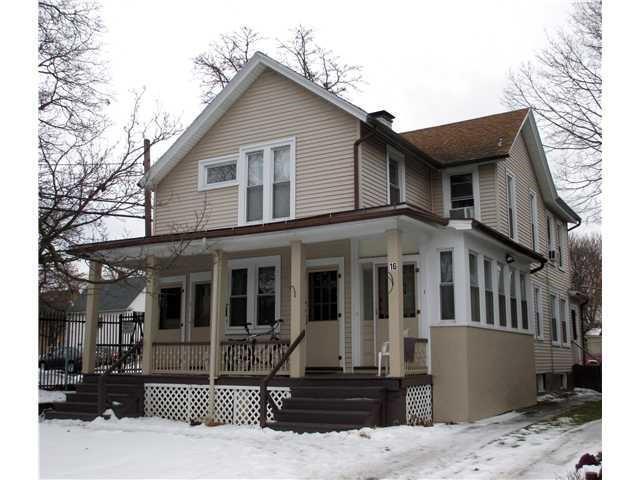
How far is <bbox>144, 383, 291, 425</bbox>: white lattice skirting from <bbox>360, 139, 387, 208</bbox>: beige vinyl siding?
4.21m

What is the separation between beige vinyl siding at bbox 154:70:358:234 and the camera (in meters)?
13.7

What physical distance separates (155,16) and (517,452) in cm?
782

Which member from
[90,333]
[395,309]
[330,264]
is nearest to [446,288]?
[395,309]

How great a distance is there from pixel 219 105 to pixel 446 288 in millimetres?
6644

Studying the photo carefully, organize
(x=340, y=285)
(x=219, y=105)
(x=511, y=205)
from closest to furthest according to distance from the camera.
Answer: (x=340, y=285), (x=219, y=105), (x=511, y=205)

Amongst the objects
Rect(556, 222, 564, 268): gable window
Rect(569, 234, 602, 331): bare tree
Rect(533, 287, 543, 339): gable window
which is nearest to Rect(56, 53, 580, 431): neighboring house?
Rect(533, 287, 543, 339): gable window

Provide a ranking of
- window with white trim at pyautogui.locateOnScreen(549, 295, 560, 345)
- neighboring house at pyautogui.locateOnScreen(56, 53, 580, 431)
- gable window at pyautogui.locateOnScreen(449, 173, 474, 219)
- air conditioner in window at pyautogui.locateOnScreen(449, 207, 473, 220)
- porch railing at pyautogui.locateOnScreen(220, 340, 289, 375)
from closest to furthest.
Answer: neighboring house at pyautogui.locateOnScreen(56, 53, 580, 431) → porch railing at pyautogui.locateOnScreen(220, 340, 289, 375) → air conditioner in window at pyautogui.locateOnScreen(449, 207, 473, 220) → gable window at pyautogui.locateOnScreen(449, 173, 474, 219) → window with white trim at pyautogui.locateOnScreen(549, 295, 560, 345)

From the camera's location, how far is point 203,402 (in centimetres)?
1292

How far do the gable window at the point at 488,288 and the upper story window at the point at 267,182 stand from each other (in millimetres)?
4211

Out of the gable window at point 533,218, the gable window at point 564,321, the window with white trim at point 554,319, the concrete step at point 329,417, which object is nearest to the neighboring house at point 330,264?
the concrete step at point 329,417

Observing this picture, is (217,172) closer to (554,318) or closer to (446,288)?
(446,288)

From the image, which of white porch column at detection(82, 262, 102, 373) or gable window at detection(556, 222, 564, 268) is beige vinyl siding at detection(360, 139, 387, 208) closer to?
white porch column at detection(82, 262, 102, 373)

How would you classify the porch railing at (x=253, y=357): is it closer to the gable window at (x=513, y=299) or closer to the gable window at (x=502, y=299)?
the gable window at (x=502, y=299)

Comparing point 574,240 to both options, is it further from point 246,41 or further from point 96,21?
point 96,21
